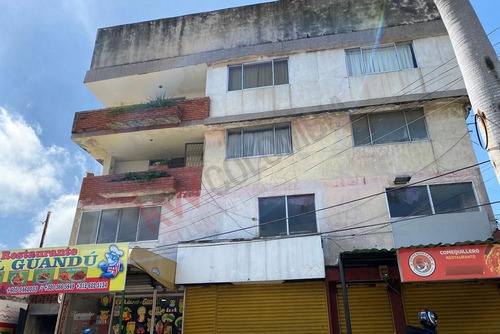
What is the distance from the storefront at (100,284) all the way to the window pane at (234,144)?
4519 mm

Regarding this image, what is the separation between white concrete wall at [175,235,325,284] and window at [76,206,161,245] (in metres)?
2.44

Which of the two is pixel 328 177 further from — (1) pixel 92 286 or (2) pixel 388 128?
(1) pixel 92 286

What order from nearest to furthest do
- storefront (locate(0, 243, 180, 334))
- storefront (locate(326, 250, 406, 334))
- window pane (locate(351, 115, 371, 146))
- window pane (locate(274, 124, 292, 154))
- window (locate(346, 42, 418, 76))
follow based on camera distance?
storefront (locate(0, 243, 180, 334)) → storefront (locate(326, 250, 406, 334)) → window pane (locate(351, 115, 371, 146)) → window pane (locate(274, 124, 292, 154)) → window (locate(346, 42, 418, 76))

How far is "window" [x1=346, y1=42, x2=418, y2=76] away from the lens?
45.4ft

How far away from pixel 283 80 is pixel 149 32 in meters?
6.34

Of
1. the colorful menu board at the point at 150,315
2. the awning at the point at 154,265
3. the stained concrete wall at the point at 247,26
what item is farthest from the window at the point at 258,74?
the colorful menu board at the point at 150,315

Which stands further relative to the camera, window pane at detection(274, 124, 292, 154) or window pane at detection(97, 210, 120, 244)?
window pane at detection(97, 210, 120, 244)

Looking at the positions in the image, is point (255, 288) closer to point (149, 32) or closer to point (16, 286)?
point (16, 286)

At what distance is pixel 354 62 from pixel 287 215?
6.21m

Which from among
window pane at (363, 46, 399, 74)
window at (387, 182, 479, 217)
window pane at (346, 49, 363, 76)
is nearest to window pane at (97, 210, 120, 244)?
window at (387, 182, 479, 217)

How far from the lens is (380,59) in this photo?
1405 centimetres

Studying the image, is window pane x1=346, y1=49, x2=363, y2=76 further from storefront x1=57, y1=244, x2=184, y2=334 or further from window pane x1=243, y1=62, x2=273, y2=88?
storefront x1=57, y1=244, x2=184, y2=334

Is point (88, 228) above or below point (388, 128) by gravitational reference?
below

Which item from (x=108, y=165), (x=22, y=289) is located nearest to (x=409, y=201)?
(x=22, y=289)
